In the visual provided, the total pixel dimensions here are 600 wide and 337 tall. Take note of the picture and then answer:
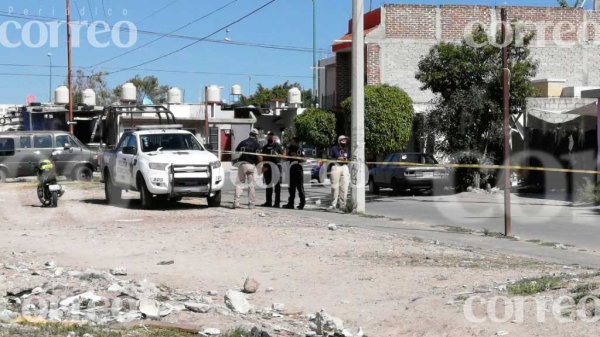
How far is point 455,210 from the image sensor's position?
2275 centimetres

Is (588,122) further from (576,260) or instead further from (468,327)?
(468,327)

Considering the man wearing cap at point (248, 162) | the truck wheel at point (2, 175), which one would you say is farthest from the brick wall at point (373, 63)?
the man wearing cap at point (248, 162)

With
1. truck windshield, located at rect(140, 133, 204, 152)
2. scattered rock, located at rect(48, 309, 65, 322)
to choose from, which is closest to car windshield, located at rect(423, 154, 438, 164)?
truck windshield, located at rect(140, 133, 204, 152)

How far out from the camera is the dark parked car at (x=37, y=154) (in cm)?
3241

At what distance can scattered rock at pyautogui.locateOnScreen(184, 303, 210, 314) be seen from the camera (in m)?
8.92

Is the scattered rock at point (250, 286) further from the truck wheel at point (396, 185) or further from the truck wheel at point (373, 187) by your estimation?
the truck wheel at point (373, 187)

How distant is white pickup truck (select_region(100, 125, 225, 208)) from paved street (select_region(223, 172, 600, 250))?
125 inches

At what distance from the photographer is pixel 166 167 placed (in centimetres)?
2003

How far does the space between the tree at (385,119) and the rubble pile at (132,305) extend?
25184 mm

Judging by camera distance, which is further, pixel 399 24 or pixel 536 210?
pixel 399 24

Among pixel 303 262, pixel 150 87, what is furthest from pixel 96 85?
pixel 303 262

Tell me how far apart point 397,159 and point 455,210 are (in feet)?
23.7

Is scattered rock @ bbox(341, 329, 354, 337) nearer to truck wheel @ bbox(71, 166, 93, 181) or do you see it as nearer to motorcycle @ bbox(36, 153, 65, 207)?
motorcycle @ bbox(36, 153, 65, 207)

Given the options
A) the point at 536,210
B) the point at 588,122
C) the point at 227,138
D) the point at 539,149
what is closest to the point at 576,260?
the point at 536,210
